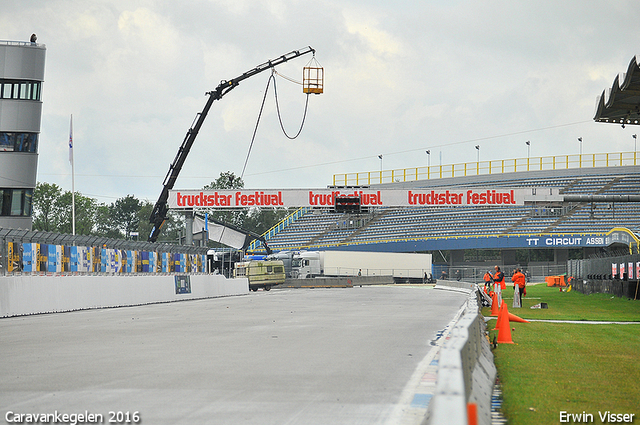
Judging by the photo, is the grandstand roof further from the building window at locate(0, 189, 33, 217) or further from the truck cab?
the building window at locate(0, 189, 33, 217)

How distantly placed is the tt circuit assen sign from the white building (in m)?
9.40

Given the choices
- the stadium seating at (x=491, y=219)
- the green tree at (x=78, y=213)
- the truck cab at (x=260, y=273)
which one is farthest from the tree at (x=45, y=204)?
the truck cab at (x=260, y=273)

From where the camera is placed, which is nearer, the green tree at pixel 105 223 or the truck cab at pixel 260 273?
the truck cab at pixel 260 273

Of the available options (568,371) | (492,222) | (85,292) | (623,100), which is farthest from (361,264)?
(568,371)

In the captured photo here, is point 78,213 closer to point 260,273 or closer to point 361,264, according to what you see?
point 361,264

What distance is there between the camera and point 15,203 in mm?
49312

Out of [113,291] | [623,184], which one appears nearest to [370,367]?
[113,291]

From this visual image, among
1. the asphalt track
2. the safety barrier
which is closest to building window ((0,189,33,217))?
the asphalt track

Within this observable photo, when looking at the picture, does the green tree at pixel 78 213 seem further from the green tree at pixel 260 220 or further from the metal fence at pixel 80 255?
the metal fence at pixel 80 255

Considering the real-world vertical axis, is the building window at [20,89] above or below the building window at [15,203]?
above

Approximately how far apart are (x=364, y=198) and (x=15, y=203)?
2269cm

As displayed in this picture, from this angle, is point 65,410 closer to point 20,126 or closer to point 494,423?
point 494,423

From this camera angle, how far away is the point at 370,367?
10.7m

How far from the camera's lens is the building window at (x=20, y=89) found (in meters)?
48.8
